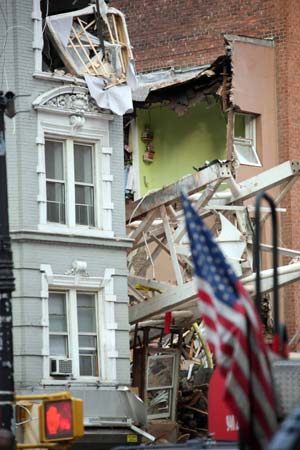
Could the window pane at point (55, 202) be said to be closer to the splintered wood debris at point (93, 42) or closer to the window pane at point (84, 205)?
the window pane at point (84, 205)

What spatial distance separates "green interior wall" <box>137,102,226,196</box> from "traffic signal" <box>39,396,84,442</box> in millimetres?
19851

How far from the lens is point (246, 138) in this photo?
40469 mm

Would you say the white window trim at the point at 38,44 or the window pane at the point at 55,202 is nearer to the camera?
the white window trim at the point at 38,44

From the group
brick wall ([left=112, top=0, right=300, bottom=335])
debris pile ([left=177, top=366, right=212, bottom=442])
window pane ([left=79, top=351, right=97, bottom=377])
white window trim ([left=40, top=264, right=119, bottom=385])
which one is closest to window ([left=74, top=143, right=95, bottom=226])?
white window trim ([left=40, top=264, right=119, bottom=385])

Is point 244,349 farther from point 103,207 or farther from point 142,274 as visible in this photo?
point 142,274

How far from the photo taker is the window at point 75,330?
31.8 m

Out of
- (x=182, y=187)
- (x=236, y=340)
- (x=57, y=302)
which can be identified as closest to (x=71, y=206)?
(x=57, y=302)

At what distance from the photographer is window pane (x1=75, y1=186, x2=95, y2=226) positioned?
32.5 meters

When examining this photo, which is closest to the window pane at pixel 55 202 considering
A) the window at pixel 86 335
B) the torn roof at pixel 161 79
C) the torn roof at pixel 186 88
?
the window at pixel 86 335

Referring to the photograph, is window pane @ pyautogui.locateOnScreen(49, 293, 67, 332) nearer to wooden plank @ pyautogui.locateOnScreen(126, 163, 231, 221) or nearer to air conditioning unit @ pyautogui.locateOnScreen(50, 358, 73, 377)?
air conditioning unit @ pyautogui.locateOnScreen(50, 358, 73, 377)

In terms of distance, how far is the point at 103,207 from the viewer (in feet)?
108

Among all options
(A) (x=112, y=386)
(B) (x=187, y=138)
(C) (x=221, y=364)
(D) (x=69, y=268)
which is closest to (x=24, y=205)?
(D) (x=69, y=268)

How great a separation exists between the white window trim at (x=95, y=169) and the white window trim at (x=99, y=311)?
2.84 ft

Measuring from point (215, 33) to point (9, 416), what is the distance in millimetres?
23651
